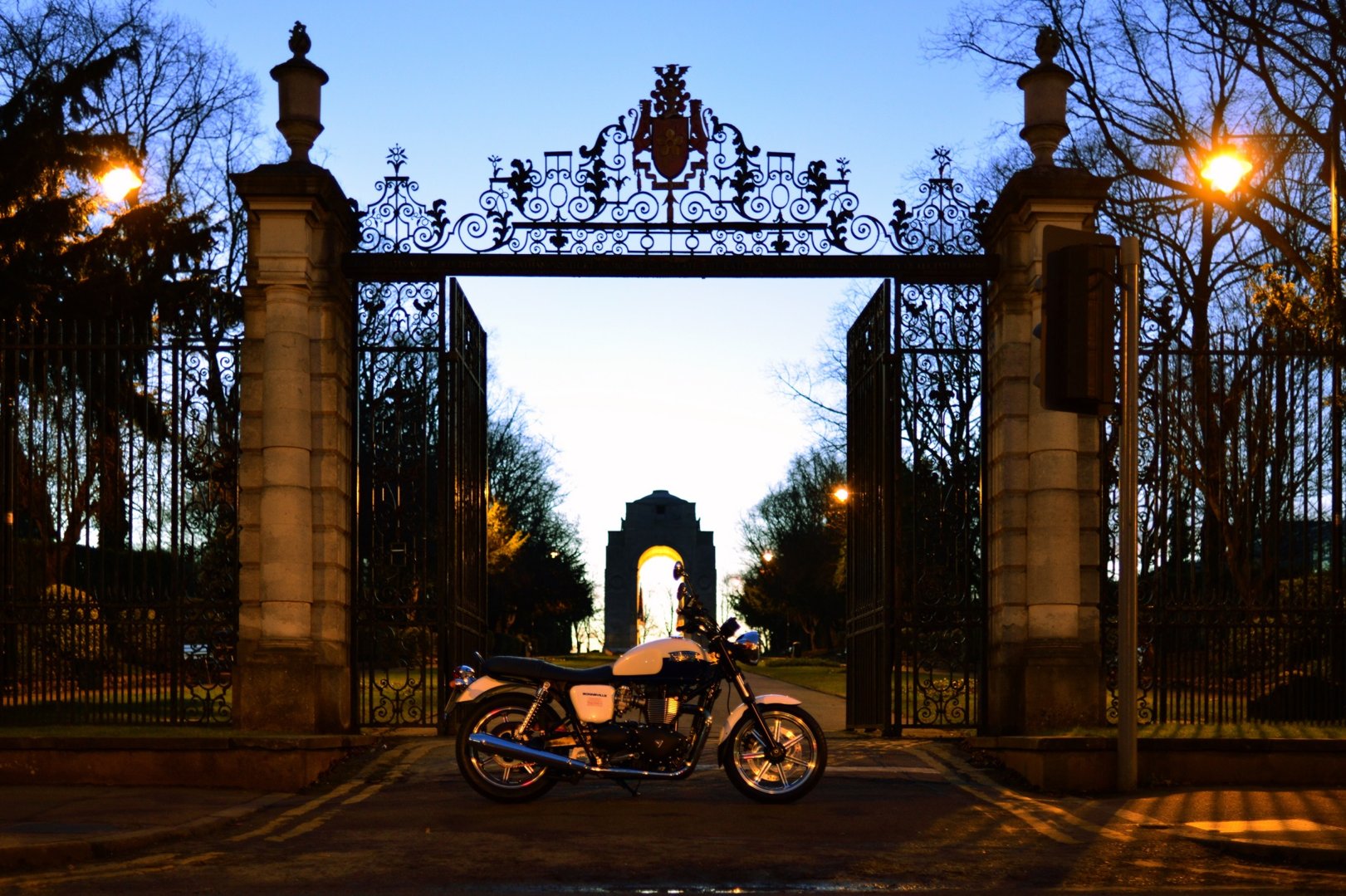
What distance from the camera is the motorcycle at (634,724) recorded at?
9977 millimetres

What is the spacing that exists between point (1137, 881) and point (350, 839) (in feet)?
12.6

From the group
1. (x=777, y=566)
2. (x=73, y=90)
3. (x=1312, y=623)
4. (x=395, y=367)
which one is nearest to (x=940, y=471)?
(x=1312, y=623)

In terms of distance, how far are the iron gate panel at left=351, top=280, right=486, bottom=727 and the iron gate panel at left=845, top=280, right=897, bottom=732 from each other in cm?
346

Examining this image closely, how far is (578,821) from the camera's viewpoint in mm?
9156

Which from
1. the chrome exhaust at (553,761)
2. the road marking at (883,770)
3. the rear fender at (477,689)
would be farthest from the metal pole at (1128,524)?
the rear fender at (477,689)

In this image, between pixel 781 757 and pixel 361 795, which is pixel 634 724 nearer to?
pixel 781 757

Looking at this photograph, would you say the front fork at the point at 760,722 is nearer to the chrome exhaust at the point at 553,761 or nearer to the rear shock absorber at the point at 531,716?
the chrome exhaust at the point at 553,761

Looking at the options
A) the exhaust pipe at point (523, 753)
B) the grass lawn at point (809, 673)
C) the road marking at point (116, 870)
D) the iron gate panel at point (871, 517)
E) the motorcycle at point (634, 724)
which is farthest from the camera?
the grass lawn at point (809, 673)

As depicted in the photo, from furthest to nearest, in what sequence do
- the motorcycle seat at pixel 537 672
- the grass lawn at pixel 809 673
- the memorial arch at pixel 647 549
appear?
the memorial arch at pixel 647 549
the grass lawn at pixel 809 673
the motorcycle seat at pixel 537 672

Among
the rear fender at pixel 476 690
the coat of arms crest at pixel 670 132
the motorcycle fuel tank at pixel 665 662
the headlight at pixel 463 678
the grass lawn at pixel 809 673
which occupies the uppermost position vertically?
the coat of arms crest at pixel 670 132

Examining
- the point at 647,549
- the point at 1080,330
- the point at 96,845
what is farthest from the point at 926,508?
the point at 647,549

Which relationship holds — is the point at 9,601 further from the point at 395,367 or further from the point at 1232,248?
the point at 1232,248

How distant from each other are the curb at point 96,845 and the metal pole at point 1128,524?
5391 mm

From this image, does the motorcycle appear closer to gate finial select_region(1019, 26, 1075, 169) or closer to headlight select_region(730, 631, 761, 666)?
headlight select_region(730, 631, 761, 666)
